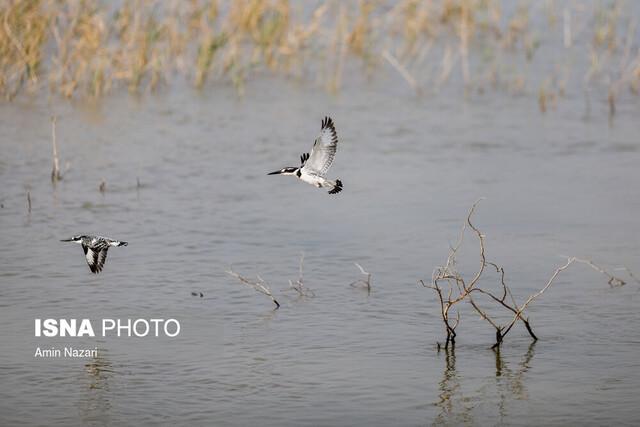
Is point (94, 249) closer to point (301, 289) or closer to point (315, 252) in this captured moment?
point (301, 289)

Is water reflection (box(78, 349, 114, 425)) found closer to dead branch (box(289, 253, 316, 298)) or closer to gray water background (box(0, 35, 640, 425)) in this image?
gray water background (box(0, 35, 640, 425))

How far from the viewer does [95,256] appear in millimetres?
11422

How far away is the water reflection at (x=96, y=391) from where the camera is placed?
916 centimetres

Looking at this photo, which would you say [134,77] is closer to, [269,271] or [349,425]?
[269,271]

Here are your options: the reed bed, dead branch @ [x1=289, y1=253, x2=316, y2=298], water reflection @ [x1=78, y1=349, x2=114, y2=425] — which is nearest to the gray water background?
water reflection @ [x1=78, y1=349, x2=114, y2=425]

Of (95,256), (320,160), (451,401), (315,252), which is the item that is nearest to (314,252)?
(315,252)

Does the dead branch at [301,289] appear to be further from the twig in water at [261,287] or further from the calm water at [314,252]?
the twig in water at [261,287]

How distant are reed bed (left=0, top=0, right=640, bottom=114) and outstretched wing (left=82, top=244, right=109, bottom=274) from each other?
25.2ft

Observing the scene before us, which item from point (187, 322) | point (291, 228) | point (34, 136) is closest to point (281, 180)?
point (291, 228)

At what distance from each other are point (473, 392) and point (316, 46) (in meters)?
14.5

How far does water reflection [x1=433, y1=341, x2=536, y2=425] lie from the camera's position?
30.2ft

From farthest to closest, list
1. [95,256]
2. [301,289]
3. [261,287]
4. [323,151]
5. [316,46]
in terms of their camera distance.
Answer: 1. [316,46]
2. [301,289]
3. [95,256]
4. [261,287]
5. [323,151]

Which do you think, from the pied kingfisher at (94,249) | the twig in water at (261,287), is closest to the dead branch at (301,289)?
the twig in water at (261,287)

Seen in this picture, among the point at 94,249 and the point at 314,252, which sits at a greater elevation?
the point at 314,252
